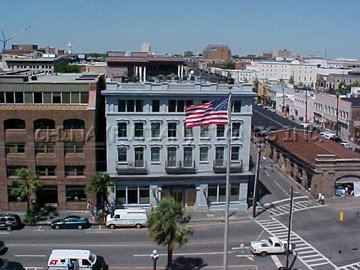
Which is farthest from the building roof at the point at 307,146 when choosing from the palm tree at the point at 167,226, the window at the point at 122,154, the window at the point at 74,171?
the palm tree at the point at 167,226

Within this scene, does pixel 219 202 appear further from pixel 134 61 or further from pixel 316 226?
pixel 134 61

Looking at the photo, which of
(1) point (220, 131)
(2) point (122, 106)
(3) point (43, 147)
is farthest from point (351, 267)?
(3) point (43, 147)

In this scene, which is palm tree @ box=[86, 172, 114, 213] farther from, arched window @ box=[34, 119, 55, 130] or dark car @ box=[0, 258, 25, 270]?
dark car @ box=[0, 258, 25, 270]

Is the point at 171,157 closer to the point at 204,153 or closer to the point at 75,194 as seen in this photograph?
the point at 204,153

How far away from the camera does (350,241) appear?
145 ft

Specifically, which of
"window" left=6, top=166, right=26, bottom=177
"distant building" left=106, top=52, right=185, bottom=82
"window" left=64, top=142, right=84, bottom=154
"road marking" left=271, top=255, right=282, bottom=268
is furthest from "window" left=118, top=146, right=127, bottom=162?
"road marking" left=271, top=255, right=282, bottom=268

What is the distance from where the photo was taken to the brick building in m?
49.0

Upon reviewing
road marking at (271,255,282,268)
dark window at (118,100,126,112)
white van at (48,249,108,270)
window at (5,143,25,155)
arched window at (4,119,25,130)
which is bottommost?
road marking at (271,255,282,268)

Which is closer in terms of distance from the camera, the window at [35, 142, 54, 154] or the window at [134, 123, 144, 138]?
the window at [35, 142, 54, 154]

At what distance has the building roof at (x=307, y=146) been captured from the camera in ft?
205

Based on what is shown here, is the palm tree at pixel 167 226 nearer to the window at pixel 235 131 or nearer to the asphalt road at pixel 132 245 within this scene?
the asphalt road at pixel 132 245

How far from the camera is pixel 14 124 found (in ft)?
162

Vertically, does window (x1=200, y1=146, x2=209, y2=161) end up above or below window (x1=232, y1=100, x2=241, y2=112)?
below

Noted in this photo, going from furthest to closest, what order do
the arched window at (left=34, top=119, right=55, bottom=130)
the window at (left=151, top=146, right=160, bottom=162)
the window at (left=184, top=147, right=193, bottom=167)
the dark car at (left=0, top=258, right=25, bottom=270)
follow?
the window at (left=184, top=147, right=193, bottom=167) < the window at (left=151, top=146, right=160, bottom=162) < the arched window at (left=34, top=119, right=55, bottom=130) < the dark car at (left=0, top=258, right=25, bottom=270)
